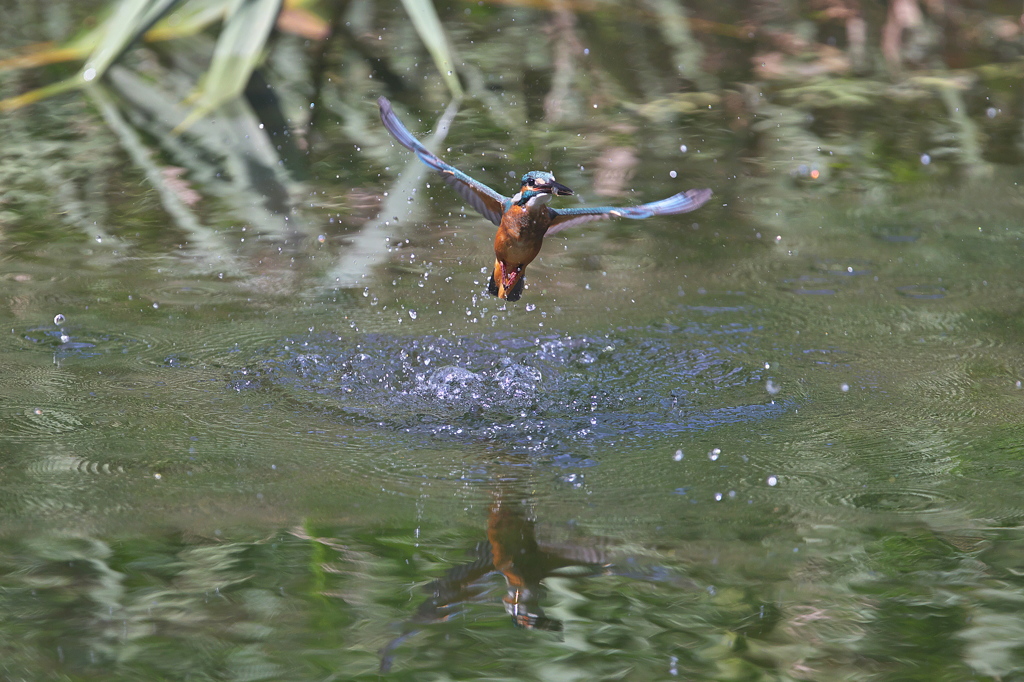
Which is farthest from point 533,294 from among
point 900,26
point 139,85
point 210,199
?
point 900,26

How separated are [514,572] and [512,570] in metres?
0.01

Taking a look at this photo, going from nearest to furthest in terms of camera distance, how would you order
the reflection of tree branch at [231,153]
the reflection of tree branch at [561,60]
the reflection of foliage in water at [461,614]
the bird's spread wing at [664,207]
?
the reflection of foliage in water at [461,614] → the bird's spread wing at [664,207] → the reflection of tree branch at [231,153] → the reflection of tree branch at [561,60]

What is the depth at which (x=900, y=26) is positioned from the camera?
9312mm

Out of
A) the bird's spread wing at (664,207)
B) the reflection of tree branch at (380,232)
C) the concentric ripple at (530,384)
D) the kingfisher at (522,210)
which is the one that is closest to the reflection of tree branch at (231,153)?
the reflection of tree branch at (380,232)

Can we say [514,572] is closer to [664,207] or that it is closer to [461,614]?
[461,614]

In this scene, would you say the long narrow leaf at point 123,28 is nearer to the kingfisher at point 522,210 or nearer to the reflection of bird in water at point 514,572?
the kingfisher at point 522,210

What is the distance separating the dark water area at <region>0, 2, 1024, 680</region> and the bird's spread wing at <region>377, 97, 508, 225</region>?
0.63 meters

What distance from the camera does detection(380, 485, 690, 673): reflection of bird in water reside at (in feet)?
9.38

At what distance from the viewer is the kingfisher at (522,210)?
340 cm

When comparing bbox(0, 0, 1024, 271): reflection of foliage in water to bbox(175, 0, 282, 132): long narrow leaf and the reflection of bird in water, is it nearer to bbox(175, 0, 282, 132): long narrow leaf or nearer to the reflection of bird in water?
bbox(175, 0, 282, 132): long narrow leaf

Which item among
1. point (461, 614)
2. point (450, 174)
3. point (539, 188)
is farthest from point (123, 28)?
point (461, 614)

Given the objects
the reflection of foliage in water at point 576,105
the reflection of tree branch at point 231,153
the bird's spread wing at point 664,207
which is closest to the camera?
the bird's spread wing at point 664,207

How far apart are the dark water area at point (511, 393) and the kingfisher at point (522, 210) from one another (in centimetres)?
49

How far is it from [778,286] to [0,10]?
677 cm
